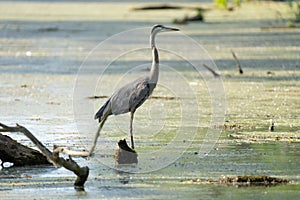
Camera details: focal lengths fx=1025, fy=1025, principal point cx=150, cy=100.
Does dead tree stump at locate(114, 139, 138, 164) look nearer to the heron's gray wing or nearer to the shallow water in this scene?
the shallow water

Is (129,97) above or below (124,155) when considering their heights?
above

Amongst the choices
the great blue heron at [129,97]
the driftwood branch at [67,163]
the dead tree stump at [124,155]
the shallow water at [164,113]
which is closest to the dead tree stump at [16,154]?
the shallow water at [164,113]

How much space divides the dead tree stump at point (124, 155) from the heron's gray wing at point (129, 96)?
333mm

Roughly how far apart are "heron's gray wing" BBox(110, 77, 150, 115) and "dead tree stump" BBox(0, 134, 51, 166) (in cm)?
59

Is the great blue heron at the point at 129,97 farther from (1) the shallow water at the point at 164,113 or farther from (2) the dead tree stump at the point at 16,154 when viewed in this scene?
(2) the dead tree stump at the point at 16,154

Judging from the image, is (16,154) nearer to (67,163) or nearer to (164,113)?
(67,163)

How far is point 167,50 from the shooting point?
13305 millimetres

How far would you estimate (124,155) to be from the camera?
5918 mm

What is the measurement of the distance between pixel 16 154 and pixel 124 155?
0.62m

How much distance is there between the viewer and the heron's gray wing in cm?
620

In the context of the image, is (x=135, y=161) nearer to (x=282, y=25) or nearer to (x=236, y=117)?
(x=236, y=117)

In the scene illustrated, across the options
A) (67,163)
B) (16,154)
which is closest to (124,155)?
(16,154)

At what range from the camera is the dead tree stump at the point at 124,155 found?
19.4 feet

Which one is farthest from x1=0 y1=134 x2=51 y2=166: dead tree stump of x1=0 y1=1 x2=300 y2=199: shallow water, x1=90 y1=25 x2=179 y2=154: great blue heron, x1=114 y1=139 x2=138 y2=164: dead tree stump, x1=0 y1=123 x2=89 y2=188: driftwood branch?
x1=0 y1=123 x2=89 y2=188: driftwood branch
